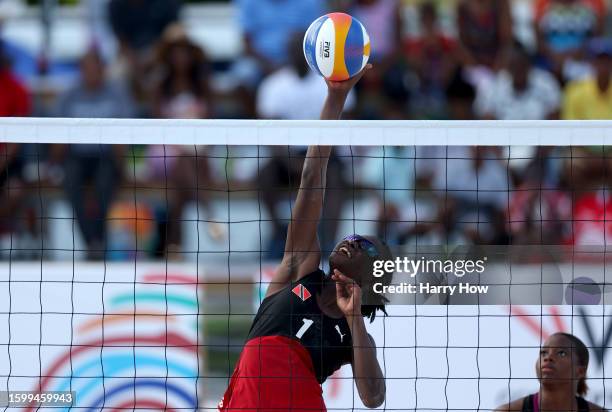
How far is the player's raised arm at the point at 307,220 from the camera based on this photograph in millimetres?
5285

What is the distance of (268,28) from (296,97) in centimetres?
103

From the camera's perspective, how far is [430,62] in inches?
374

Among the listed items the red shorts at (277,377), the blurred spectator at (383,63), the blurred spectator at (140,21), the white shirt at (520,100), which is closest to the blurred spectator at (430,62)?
the blurred spectator at (383,63)

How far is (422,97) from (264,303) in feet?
14.2

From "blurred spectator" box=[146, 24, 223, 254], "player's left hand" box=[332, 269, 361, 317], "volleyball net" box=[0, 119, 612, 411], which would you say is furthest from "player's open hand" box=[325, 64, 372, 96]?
"blurred spectator" box=[146, 24, 223, 254]

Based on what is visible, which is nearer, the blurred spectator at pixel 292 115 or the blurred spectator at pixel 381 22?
the blurred spectator at pixel 292 115

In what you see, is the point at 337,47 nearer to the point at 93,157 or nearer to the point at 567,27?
the point at 93,157

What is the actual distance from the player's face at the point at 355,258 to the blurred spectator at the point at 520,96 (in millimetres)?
4000

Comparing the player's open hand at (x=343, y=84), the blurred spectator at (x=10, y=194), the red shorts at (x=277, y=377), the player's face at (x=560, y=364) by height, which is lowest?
the red shorts at (x=277, y=377)

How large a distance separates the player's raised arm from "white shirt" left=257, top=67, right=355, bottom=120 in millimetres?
3425

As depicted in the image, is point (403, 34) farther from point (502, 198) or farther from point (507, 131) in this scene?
point (507, 131)

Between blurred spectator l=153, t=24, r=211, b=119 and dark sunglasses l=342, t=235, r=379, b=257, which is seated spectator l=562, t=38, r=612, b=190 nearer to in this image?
blurred spectator l=153, t=24, r=211, b=119

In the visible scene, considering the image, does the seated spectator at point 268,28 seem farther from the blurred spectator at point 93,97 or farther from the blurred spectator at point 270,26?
the blurred spectator at point 93,97

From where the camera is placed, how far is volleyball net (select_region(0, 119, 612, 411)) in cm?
550
